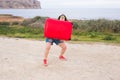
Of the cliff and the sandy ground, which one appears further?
the cliff

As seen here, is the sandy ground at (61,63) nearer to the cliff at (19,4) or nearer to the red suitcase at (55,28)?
the red suitcase at (55,28)

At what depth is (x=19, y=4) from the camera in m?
187

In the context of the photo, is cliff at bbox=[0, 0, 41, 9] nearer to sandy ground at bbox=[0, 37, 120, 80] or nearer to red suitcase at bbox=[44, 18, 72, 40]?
sandy ground at bbox=[0, 37, 120, 80]

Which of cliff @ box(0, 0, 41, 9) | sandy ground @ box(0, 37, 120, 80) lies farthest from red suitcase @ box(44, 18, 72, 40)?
cliff @ box(0, 0, 41, 9)

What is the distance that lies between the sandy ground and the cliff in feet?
546

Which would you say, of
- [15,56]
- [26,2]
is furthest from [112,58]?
[26,2]

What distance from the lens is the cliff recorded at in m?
180

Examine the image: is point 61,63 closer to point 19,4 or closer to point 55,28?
point 55,28

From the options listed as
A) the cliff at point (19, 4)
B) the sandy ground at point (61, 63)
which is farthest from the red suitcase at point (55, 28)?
the cliff at point (19, 4)

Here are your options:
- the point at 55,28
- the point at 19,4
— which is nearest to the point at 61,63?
the point at 55,28

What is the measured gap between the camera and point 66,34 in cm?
1065

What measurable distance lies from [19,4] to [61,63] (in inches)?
7034

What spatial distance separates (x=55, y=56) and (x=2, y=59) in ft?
5.84

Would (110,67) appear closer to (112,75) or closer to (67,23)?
(112,75)
